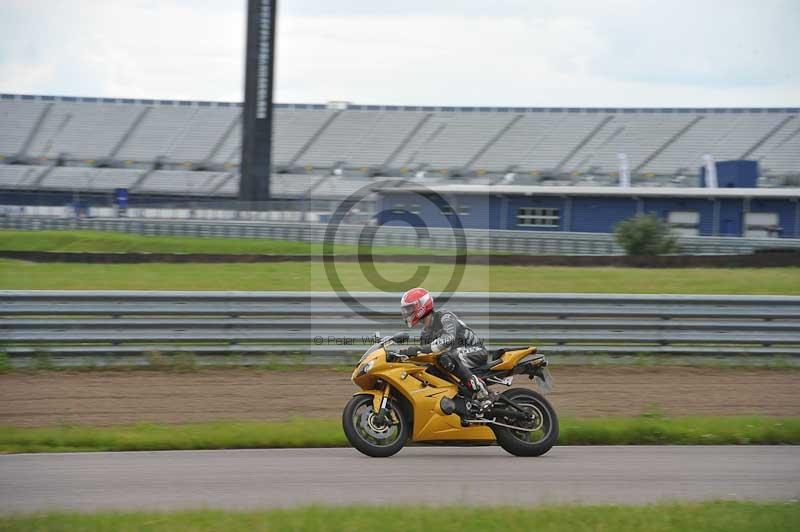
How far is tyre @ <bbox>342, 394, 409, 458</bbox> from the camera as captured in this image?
8.20 meters

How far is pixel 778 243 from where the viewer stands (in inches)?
1257

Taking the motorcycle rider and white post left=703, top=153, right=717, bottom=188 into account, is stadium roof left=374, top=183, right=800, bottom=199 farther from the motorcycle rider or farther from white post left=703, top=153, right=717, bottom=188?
the motorcycle rider

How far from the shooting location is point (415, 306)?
8.28m

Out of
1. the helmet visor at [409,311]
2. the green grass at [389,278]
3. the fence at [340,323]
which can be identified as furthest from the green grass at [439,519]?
the green grass at [389,278]

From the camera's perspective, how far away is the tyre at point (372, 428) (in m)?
8.20

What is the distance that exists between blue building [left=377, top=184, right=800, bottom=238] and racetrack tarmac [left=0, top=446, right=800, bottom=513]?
1238 inches

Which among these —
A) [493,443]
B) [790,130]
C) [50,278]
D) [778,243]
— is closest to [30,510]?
[493,443]

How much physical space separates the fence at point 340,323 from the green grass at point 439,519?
23.2 ft

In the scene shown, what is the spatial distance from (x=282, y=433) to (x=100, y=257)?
1867 cm

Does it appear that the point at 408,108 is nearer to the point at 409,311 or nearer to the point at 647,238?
the point at 647,238

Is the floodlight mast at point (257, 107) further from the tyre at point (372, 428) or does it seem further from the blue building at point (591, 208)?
the tyre at point (372, 428)

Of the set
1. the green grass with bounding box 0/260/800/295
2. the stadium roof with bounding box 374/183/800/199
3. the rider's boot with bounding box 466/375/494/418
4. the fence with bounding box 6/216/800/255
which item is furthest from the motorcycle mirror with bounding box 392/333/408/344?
the stadium roof with bounding box 374/183/800/199

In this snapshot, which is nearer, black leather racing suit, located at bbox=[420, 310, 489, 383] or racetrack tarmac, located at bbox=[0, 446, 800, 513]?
racetrack tarmac, located at bbox=[0, 446, 800, 513]

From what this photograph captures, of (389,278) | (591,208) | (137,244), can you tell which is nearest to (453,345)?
(389,278)
